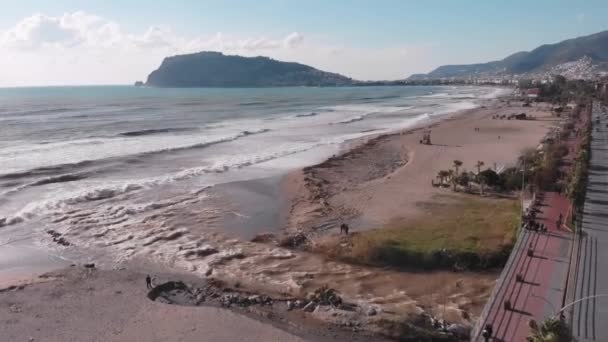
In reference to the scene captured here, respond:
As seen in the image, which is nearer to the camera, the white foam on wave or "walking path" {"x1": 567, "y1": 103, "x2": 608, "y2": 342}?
"walking path" {"x1": 567, "y1": 103, "x2": 608, "y2": 342}

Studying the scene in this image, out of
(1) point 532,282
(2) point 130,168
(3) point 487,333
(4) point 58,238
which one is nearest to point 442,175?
(1) point 532,282

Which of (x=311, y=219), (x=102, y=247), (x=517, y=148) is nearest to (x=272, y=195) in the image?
(x=311, y=219)

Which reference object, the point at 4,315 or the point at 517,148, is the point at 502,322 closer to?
the point at 4,315

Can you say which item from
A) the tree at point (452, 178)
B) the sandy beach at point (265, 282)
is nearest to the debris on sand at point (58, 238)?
the sandy beach at point (265, 282)

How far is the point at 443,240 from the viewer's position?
76.4 feet

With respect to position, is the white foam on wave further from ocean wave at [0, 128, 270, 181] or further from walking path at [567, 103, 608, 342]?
walking path at [567, 103, 608, 342]

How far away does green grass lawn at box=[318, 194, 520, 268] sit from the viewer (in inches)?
853

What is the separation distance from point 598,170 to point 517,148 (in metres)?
15.0

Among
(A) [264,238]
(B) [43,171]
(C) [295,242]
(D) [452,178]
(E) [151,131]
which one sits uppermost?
(D) [452,178]

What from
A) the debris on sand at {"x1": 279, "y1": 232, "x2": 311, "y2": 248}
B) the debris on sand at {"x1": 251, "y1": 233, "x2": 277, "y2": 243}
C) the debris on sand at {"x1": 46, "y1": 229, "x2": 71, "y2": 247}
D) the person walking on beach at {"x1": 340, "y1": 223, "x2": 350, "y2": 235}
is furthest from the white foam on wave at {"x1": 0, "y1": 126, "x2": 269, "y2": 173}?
the person walking on beach at {"x1": 340, "y1": 223, "x2": 350, "y2": 235}

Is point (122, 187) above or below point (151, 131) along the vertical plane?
below

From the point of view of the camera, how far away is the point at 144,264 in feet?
75.3

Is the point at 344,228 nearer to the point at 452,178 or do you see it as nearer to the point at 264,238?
the point at 264,238

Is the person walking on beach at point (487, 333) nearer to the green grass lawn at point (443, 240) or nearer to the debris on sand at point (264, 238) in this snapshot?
the green grass lawn at point (443, 240)
